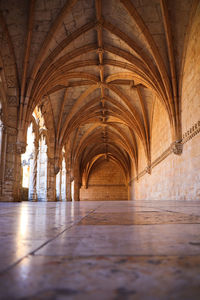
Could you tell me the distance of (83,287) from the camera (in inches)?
15.5

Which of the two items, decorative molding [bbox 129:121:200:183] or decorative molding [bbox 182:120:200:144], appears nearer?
decorative molding [bbox 182:120:200:144]

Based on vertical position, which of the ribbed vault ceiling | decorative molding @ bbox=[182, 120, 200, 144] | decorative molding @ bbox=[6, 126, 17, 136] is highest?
the ribbed vault ceiling

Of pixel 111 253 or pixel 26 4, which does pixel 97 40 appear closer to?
pixel 26 4

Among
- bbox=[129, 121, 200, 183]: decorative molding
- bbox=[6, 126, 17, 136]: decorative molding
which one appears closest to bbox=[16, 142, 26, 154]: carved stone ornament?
bbox=[6, 126, 17, 136]: decorative molding

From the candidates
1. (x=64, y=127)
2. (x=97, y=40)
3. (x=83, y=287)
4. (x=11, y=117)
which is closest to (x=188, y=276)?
(x=83, y=287)

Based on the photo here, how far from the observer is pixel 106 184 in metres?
34.9

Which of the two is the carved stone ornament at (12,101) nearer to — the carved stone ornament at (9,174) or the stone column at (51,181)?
the carved stone ornament at (9,174)

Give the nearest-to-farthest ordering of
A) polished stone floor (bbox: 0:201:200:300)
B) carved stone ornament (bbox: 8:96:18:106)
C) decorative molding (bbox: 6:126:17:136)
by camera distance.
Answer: polished stone floor (bbox: 0:201:200:300)
decorative molding (bbox: 6:126:17:136)
carved stone ornament (bbox: 8:96:18:106)

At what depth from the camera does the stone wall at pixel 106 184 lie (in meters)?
34.4

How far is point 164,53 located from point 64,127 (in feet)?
27.2

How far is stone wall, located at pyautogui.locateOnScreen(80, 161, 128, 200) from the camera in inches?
1356

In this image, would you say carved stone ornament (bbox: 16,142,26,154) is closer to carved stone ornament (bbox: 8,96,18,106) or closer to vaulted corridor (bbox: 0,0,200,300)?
vaulted corridor (bbox: 0,0,200,300)

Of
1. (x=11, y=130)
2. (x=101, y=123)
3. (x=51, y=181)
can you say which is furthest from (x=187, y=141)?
(x=101, y=123)

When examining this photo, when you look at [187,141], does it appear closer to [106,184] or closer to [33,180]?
[33,180]
